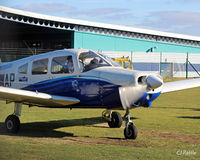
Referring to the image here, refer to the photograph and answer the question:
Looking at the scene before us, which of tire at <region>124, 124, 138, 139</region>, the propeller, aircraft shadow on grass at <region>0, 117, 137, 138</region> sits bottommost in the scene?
aircraft shadow on grass at <region>0, 117, 137, 138</region>

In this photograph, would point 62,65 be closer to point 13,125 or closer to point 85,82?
point 85,82

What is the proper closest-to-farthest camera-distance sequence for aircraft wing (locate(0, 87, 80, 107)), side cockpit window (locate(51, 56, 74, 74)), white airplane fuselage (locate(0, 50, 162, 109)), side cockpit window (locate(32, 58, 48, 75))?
white airplane fuselage (locate(0, 50, 162, 109))
aircraft wing (locate(0, 87, 80, 107))
side cockpit window (locate(51, 56, 74, 74))
side cockpit window (locate(32, 58, 48, 75))

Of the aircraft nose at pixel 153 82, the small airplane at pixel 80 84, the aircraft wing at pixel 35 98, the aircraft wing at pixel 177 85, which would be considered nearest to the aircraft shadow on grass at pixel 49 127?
the small airplane at pixel 80 84

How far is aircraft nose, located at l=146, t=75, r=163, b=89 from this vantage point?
6.54 m

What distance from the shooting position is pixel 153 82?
654 cm

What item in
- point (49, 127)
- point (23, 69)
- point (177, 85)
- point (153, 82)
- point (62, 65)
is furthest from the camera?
point (177, 85)

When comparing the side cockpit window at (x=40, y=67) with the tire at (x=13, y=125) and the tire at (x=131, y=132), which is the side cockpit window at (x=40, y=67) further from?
the tire at (x=131, y=132)

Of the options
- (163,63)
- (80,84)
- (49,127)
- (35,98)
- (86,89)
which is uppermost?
(163,63)

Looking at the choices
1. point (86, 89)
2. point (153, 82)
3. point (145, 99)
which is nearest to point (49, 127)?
point (86, 89)

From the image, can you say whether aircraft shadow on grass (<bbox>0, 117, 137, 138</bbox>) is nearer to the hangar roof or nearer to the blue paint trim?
the blue paint trim

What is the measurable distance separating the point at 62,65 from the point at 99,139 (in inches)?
86.8

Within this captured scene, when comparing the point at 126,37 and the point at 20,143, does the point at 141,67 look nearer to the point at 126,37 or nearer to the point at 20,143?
the point at 126,37

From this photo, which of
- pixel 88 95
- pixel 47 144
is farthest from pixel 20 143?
pixel 88 95

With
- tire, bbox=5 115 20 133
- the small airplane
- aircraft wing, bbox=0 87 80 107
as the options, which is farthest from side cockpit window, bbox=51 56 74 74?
A: tire, bbox=5 115 20 133
